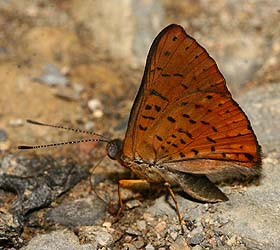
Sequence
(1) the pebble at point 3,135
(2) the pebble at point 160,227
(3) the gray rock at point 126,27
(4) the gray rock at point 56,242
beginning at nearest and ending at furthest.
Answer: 1. (4) the gray rock at point 56,242
2. (2) the pebble at point 160,227
3. (1) the pebble at point 3,135
4. (3) the gray rock at point 126,27

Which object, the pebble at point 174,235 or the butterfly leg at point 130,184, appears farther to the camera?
the butterfly leg at point 130,184

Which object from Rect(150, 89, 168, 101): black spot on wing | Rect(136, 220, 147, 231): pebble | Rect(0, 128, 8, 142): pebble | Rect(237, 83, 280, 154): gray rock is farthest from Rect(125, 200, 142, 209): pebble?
Rect(0, 128, 8, 142): pebble

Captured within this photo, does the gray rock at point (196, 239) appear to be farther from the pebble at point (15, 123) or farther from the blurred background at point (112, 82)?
the pebble at point (15, 123)

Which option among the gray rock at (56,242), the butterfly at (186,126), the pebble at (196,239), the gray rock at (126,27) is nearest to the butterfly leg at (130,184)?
the butterfly at (186,126)

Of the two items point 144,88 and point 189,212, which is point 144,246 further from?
point 144,88

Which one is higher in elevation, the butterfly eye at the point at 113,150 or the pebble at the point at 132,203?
the butterfly eye at the point at 113,150

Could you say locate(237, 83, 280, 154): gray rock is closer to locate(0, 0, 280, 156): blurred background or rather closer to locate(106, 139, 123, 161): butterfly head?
locate(0, 0, 280, 156): blurred background

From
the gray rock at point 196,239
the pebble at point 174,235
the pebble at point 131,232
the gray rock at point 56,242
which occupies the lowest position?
the gray rock at point 196,239
